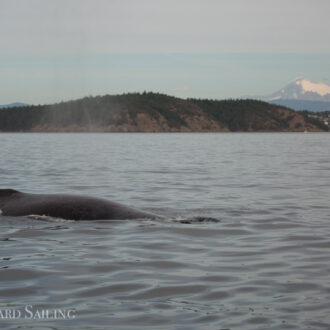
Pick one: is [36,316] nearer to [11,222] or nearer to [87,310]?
[87,310]

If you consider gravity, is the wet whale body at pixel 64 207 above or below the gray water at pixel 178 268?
above

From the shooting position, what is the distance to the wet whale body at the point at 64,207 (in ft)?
40.3

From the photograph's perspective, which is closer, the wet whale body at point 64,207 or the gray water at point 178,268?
the gray water at point 178,268

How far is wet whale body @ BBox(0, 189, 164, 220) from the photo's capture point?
12.3m

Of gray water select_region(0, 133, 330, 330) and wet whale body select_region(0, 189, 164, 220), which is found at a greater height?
wet whale body select_region(0, 189, 164, 220)

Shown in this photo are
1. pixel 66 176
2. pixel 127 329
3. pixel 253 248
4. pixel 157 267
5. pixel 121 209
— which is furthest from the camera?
pixel 66 176

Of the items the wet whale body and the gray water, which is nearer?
the gray water

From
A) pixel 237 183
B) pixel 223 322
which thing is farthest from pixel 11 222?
pixel 237 183

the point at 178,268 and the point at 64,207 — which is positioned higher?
the point at 64,207

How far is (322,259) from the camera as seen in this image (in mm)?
9117

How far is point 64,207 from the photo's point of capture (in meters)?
12.4

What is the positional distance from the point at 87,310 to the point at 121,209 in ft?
20.8

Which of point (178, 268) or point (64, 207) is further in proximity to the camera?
point (64, 207)

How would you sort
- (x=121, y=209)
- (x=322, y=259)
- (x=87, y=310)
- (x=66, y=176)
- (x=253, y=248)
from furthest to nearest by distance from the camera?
(x=66, y=176), (x=121, y=209), (x=253, y=248), (x=322, y=259), (x=87, y=310)
